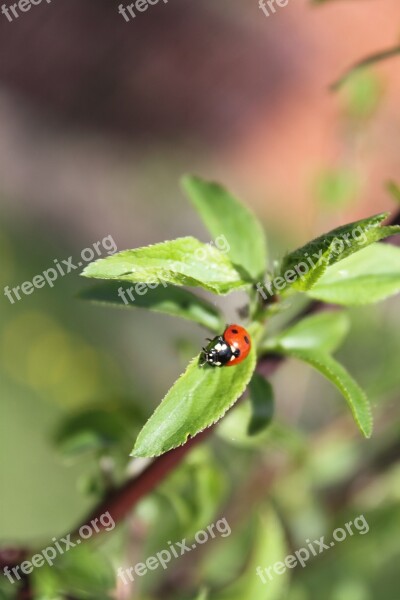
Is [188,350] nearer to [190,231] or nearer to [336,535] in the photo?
[336,535]

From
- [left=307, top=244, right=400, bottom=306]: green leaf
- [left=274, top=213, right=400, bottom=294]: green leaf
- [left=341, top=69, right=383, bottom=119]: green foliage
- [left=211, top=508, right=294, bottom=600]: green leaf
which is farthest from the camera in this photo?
[left=341, top=69, right=383, bottom=119]: green foliage

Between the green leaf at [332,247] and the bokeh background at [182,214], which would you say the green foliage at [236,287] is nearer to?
the green leaf at [332,247]

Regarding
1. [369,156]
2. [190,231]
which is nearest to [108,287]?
[369,156]

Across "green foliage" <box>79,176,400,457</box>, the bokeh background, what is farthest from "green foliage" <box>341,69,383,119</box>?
"green foliage" <box>79,176,400,457</box>

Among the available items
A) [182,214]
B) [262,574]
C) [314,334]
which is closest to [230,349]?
[314,334]

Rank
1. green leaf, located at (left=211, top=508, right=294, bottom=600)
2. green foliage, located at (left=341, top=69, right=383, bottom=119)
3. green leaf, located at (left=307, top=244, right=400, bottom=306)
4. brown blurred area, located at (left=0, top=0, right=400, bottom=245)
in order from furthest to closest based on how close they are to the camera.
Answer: brown blurred area, located at (left=0, top=0, right=400, bottom=245) < green foliage, located at (left=341, top=69, right=383, bottom=119) < green leaf, located at (left=211, top=508, right=294, bottom=600) < green leaf, located at (left=307, top=244, right=400, bottom=306)

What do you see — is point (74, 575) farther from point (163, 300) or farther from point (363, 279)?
point (363, 279)

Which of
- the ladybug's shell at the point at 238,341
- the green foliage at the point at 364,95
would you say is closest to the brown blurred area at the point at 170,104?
the green foliage at the point at 364,95

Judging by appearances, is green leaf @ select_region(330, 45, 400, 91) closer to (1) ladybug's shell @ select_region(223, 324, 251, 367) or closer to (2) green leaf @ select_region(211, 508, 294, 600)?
(1) ladybug's shell @ select_region(223, 324, 251, 367)
